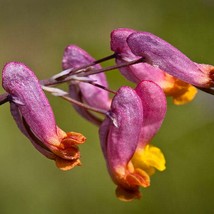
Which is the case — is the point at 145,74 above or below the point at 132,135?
above

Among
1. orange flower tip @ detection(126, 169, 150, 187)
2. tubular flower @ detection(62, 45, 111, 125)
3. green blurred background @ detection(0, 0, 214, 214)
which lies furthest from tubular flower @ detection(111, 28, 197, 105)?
green blurred background @ detection(0, 0, 214, 214)

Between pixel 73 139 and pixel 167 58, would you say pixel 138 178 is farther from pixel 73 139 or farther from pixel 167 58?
pixel 167 58

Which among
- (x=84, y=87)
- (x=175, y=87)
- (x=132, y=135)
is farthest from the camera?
(x=84, y=87)

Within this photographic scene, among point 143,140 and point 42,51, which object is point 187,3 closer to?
point 42,51

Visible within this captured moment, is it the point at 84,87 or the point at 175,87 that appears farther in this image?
the point at 84,87

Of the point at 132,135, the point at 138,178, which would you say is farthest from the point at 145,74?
the point at 138,178

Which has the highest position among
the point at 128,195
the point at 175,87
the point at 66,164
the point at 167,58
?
the point at 167,58

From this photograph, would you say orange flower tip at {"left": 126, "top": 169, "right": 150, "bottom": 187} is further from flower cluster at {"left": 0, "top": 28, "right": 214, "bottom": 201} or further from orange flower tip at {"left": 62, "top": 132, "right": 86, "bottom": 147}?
orange flower tip at {"left": 62, "top": 132, "right": 86, "bottom": 147}

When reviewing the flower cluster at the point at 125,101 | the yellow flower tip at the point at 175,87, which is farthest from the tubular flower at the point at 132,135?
the yellow flower tip at the point at 175,87
